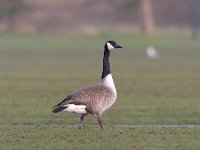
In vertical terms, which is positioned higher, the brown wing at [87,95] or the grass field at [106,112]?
the brown wing at [87,95]

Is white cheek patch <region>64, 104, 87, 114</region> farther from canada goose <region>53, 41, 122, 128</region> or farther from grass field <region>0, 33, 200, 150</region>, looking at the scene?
grass field <region>0, 33, 200, 150</region>

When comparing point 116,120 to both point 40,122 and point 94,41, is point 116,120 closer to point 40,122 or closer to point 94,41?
point 40,122

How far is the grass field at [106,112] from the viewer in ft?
42.3

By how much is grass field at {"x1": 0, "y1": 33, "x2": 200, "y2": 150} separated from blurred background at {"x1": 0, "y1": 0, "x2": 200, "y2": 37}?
37655mm

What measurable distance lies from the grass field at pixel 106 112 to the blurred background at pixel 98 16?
37.7m

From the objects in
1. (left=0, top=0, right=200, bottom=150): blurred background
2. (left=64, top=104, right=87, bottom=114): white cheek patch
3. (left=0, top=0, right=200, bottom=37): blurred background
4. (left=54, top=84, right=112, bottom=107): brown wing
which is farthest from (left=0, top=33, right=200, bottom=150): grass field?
(left=0, top=0, right=200, bottom=37): blurred background

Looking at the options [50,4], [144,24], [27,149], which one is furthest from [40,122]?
[50,4]

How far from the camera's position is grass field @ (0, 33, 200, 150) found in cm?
1291

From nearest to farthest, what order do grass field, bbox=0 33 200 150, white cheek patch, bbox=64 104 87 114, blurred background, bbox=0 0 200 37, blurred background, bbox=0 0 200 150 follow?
grass field, bbox=0 33 200 150 < white cheek patch, bbox=64 104 87 114 < blurred background, bbox=0 0 200 150 < blurred background, bbox=0 0 200 37

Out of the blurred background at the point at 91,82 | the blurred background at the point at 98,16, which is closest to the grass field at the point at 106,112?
the blurred background at the point at 91,82

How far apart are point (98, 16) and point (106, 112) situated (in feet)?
246

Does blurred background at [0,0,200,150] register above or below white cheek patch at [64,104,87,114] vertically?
below

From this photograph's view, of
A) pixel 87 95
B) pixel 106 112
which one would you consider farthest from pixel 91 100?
pixel 106 112

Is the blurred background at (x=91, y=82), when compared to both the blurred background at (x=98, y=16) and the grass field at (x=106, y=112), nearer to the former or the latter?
the grass field at (x=106, y=112)
